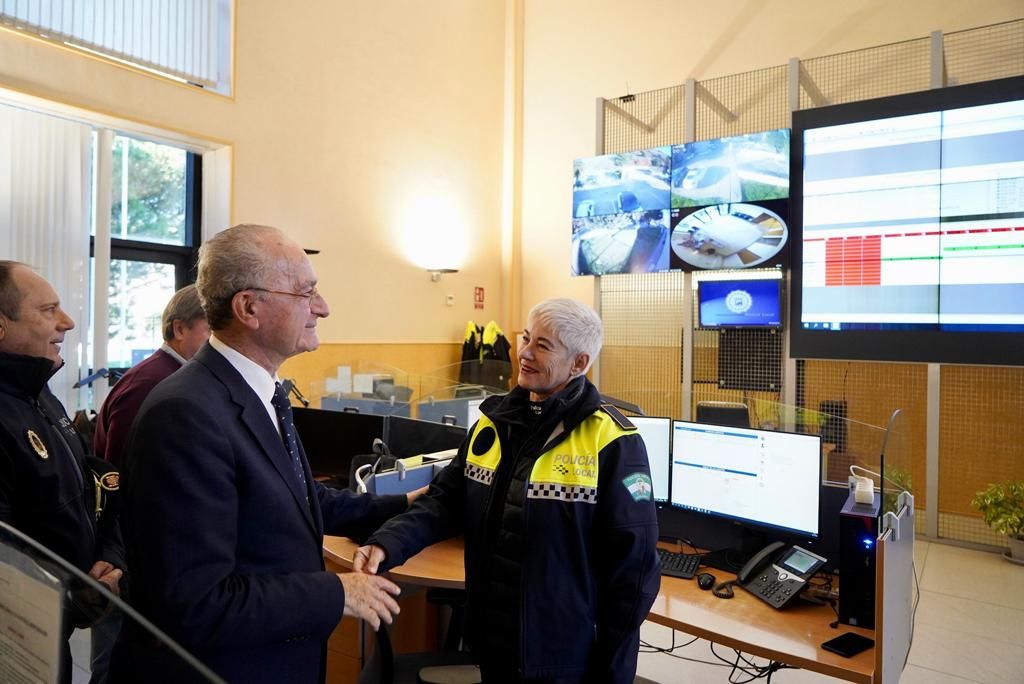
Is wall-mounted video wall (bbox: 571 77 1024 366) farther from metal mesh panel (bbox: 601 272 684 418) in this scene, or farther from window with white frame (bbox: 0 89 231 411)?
window with white frame (bbox: 0 89 231 411)

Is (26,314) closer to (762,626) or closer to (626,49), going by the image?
(762,626)

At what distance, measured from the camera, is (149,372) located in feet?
7.28

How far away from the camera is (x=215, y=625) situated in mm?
1104

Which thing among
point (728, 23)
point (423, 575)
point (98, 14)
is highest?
point (728, 23)

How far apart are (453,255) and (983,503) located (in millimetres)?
5396

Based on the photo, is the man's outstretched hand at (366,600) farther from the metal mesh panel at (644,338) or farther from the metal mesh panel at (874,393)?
the metal mesh panel at (644,338)

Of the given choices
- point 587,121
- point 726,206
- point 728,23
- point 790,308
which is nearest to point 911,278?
point 790,308

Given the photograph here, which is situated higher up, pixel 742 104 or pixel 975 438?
pixel 742 104

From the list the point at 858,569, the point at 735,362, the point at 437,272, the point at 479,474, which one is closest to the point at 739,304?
the point at 735,362

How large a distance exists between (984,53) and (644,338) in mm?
3362

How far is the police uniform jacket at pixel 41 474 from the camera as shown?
5.24ft

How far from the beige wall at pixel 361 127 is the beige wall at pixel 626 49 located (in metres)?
0.49

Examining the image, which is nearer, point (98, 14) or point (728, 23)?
point (98, 14)

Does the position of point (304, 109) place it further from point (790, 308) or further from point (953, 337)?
point (953, 337)
